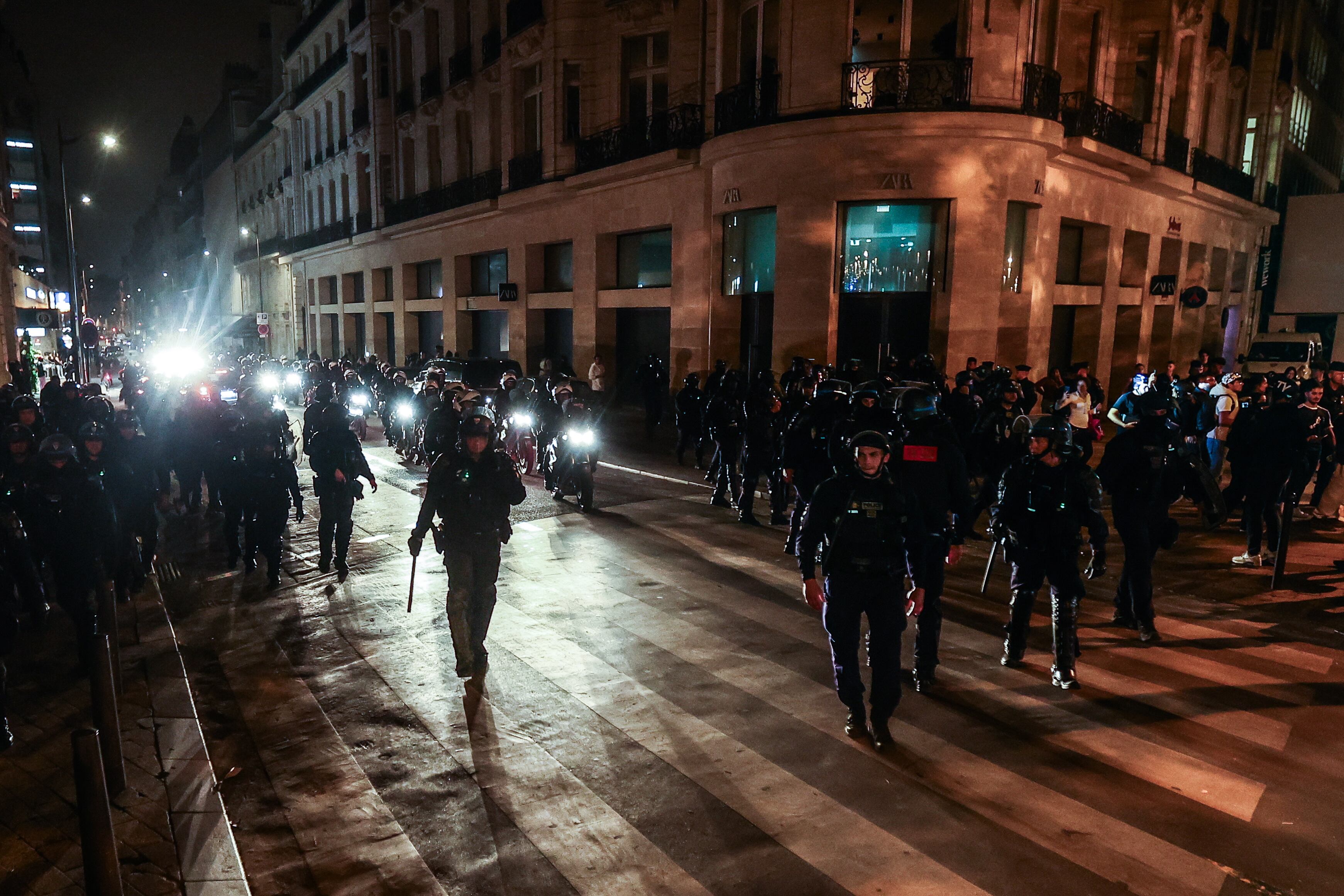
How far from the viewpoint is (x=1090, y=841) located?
14.1 ft

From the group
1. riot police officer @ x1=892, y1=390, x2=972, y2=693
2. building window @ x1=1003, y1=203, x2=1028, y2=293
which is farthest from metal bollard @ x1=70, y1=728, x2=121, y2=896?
building window @ x1=1003, y1=203, x2=1028, y2=293

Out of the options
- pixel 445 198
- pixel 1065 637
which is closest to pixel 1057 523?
pixel 1065 637

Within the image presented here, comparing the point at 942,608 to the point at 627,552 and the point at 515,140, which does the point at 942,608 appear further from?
the point at 515,140

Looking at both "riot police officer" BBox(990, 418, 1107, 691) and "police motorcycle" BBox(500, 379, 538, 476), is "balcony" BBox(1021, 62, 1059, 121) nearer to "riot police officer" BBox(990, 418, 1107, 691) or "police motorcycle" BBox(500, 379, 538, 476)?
"police motorcycle" BBox(500, 379, 538, 476)

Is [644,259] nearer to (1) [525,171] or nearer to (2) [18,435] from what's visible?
(1) [525,171]

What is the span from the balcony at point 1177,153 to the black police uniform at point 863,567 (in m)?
22.8

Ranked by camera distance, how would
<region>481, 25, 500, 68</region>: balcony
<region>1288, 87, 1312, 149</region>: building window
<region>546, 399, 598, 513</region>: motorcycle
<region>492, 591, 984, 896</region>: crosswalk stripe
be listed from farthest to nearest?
<region>1288, 87, 1312, 149</region>: building window, <region>481, 25, 500, 68</region>: balcony, <region>546, 399, 598, 513</region>: motorcycle, <region>492, 591, 984, 896</region>: crosswalk stripe

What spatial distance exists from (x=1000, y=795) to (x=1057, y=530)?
205 cm

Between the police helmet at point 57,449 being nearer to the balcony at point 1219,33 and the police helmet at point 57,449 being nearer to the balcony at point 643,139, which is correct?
→ the balcony at point 643,139

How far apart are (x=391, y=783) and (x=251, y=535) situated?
200 inches

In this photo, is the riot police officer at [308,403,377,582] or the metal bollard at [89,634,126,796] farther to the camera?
the riot police officer at [308,403,377,582]

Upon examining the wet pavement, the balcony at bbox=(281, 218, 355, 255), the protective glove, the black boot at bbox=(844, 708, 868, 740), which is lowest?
the wet pavement

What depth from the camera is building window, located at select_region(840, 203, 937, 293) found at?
17.4 m

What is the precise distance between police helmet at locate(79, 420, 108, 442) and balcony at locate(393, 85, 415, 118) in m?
29.8
